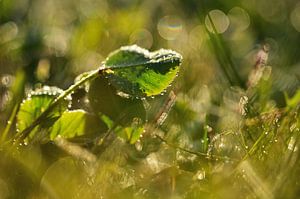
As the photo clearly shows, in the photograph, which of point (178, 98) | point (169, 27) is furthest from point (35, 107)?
point (169, 27)

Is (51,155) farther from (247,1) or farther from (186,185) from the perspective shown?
(247,1)

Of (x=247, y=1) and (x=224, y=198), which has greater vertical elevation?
(x=224, y=198)

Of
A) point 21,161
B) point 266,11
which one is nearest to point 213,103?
point 21,161

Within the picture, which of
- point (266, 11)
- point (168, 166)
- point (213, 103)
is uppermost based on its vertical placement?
point (168, 166)

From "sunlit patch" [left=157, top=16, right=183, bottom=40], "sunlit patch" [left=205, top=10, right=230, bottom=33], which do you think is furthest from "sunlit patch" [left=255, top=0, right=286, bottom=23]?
"sunlit patch" [left=157, top=16, right=183, bottom=40]

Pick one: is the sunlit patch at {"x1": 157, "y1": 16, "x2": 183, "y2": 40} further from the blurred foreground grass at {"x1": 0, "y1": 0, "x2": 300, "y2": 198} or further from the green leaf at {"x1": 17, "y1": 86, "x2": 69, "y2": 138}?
the green leaf at {"x1": 17, "y1": 86, "x2": 69, "y2": 138}

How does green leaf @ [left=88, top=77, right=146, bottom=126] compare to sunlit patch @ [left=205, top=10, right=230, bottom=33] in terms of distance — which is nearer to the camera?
green leaf @ [left=88, top=77, right=146, bottom=126]

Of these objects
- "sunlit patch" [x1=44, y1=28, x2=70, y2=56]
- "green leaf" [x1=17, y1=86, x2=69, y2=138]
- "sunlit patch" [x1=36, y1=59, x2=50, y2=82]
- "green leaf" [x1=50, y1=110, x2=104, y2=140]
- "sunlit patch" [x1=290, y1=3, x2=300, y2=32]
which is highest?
"green leaf" [x1=17, y1=86, x2=69, y2=138]
